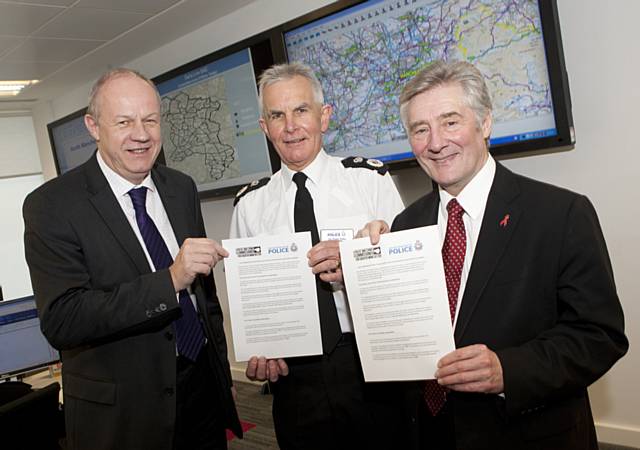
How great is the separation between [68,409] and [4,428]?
46 centimetres

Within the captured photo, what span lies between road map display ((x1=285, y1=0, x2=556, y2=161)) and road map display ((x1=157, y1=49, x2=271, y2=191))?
0.76 metres

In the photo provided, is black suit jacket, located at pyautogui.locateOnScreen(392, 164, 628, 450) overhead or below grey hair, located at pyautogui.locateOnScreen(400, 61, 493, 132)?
below

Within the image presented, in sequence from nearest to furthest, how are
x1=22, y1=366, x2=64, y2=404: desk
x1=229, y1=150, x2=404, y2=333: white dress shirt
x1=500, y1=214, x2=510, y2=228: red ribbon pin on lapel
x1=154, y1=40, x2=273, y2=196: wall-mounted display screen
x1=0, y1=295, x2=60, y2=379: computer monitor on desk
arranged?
x1=500, y1=214, x2=510, y2=228: red ribbon pin on lapel → x1=229, y1=150, x2=404, y2=333: white dress shirt → x1=0, y1=295, x2=60, y2=379: computer monitor on desk → x1=22, y1=366, x2=64, y2=404: desk → x1=154, y1=40, x2=273, y2=196: wall-mounted display screen

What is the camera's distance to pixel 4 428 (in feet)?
6.66


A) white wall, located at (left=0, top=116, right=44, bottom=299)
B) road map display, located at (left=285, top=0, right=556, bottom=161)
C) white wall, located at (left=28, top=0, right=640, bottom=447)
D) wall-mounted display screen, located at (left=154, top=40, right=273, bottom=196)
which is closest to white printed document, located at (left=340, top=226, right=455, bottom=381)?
road map display, located at (left=285, top=0, right=556, bottom=161)

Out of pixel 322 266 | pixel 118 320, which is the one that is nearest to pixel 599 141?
pixel 322 266

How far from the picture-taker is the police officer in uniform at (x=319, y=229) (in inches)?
71.8

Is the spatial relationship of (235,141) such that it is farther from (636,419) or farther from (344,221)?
(636,419)

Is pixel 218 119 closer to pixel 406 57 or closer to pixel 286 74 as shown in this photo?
pixel 406 57

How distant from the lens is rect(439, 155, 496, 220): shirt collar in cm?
145

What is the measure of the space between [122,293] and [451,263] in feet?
3.18

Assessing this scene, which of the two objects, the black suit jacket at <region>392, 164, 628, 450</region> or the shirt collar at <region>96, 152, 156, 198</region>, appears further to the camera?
the shirt collar at <region>96, 152, 156, 198</region>

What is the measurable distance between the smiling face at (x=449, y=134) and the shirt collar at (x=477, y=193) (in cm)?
2

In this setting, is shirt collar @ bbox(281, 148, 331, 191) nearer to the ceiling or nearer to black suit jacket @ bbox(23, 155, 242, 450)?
black suit jacket @ bbox(23, 155, 242, 450)
